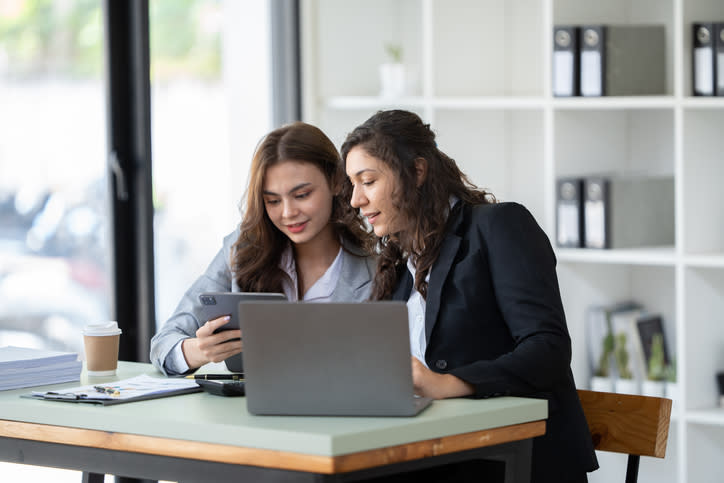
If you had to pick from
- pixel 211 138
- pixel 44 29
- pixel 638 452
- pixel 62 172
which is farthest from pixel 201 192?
pixel 638 452

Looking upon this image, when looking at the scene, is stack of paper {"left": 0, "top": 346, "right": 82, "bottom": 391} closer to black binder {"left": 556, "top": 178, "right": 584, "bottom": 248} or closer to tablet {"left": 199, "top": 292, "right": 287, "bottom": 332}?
tablet {"left": 199, "top": 292, "right": 287, "bottom": 332}

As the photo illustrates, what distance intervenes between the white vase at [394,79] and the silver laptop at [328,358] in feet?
7.59

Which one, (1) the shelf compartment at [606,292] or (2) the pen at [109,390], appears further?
(1) the shelf compartment at [606,292]

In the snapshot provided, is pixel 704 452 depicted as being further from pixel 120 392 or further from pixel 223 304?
pixel 120 392

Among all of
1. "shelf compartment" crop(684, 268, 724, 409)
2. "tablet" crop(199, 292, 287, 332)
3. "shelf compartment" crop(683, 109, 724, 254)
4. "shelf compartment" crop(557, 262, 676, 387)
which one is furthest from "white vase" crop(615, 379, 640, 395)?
"tablet" crop(199, 292, 287, 332)

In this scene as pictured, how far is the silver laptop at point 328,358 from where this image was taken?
1.62 metres

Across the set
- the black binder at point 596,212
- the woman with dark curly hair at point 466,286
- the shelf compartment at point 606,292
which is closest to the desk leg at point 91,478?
the woman with dark curly hair at point 466,286

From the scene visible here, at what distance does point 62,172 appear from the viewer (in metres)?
3.34

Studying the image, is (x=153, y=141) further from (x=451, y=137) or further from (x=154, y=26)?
(x=451, y=137)

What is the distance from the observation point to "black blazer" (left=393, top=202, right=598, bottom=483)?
1938 mm

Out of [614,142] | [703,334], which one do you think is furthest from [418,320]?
[614,142]

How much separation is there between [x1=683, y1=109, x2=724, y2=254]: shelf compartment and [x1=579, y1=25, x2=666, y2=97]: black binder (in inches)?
9.9

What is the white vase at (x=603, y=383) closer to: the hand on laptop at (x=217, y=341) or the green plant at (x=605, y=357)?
the green plant at (x=605, y=357)

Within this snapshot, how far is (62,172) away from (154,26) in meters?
0.63
